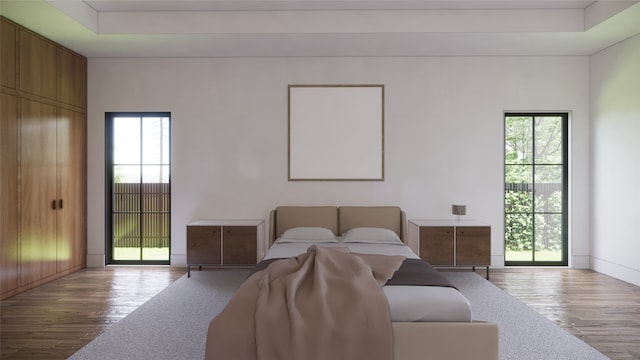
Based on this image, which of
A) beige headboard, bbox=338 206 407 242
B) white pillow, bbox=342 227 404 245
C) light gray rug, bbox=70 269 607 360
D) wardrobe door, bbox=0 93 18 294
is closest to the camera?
light gray rug, bbox=70 269 607 360

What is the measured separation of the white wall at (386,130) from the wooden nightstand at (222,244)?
2.18 feet

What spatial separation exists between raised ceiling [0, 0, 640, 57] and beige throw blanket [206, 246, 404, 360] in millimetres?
3261

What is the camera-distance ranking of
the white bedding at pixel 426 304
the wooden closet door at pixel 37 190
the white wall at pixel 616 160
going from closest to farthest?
1. the white bedding at pixel 426 304
2. the wooden closet door at pixel 37 190
3. the white wall at pixel 616 160

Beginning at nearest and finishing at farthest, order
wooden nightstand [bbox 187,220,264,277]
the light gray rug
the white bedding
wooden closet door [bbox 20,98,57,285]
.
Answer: the white bedding → the light gray rug → wooden closet door [bbox 20,98,57,285] → wooden nightstand [bbox 187,220,264,277]

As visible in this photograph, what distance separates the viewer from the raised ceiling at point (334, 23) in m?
4.68

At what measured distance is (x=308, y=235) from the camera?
5.01m

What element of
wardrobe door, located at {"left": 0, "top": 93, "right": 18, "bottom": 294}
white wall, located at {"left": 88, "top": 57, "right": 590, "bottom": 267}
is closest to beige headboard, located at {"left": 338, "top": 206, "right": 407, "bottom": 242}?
white wall, located at {"left": 88, "top": 57, "right": 590, "bottom": 267}

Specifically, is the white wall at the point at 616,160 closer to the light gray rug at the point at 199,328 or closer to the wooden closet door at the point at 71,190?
the light gray rug at the point at 199,328

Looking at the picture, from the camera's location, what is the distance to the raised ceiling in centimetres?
468

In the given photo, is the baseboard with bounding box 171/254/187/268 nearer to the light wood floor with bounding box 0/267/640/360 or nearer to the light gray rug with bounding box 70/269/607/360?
the light wood floor with bounding box 0/267/640/360

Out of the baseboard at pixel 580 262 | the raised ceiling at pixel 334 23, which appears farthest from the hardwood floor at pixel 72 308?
the baseboard at pixel 580 262

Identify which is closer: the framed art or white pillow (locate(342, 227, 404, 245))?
white pillow (locate(342, 227, 404, 245))

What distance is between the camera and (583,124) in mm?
5797

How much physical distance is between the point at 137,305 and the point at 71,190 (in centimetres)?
227
